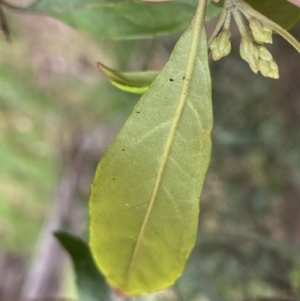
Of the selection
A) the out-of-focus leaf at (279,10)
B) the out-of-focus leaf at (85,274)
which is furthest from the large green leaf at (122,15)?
the out-of-focus leaf at (85,274)

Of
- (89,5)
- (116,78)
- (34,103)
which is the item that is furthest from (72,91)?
(116,78)

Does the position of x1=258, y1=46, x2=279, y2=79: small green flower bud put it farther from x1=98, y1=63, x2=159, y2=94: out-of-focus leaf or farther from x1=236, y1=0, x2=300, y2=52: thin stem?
x1=98, y1=63, x2=159, y2=94: out-of-focus leaf

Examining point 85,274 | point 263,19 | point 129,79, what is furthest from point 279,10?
point 85,274

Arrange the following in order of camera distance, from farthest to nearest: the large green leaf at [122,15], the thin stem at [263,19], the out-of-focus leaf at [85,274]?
the out-of-focus leaf at [85,274] < the large green leaf at [122,15] < the thin stem at [263,19]

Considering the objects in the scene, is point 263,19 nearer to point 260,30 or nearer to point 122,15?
point 260,30

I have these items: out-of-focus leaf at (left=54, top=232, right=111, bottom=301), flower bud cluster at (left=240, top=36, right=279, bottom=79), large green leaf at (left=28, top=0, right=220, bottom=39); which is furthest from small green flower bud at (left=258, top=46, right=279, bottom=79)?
out-of-focus leaf at (left=54, top=232, right=111, bottom=301)

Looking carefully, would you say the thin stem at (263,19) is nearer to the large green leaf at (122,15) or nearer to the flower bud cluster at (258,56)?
the flower bud cluster at (258,56)
